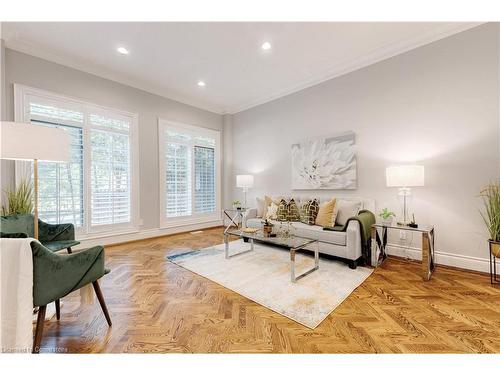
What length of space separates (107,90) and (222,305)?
13.3 feet

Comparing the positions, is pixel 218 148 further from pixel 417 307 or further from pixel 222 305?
pixel 417 307

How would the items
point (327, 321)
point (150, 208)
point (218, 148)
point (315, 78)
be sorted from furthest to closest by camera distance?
1. point (218, 148)
2. point (150, 208)
3. point (315, 78)
4. point (327, 321)

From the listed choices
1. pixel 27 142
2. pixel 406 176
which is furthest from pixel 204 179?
pixel 406 176

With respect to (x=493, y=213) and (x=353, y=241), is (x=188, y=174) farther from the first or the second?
(x=493, y=213)

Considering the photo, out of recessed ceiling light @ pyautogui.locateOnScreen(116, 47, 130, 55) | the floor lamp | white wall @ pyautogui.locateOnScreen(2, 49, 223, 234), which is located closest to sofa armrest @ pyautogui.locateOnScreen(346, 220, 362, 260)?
the floor lamp

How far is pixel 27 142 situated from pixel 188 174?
3447 mm

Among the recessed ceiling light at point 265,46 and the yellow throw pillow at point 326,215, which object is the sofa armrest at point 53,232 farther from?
the recessed ceiling light at point 265,46

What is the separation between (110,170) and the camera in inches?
154

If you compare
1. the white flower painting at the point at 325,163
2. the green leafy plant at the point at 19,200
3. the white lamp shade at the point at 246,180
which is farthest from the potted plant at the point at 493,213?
the green leafy plant at the point at 19,200

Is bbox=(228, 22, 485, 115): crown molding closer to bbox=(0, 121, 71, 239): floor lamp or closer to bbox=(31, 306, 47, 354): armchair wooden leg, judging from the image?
bbox=(0, 121, 71, 239): floor lamp

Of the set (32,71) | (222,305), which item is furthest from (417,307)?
(32,71)

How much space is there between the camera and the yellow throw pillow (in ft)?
11.0

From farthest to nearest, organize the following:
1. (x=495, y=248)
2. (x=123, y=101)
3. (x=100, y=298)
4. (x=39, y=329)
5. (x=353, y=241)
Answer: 1. (x=123, y=101)
2. (x=353, y=241)
3. (x=495, y=248)
4. (x=100, y=298)
5. (x=39, y=329)

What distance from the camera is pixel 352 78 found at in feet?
12.0
